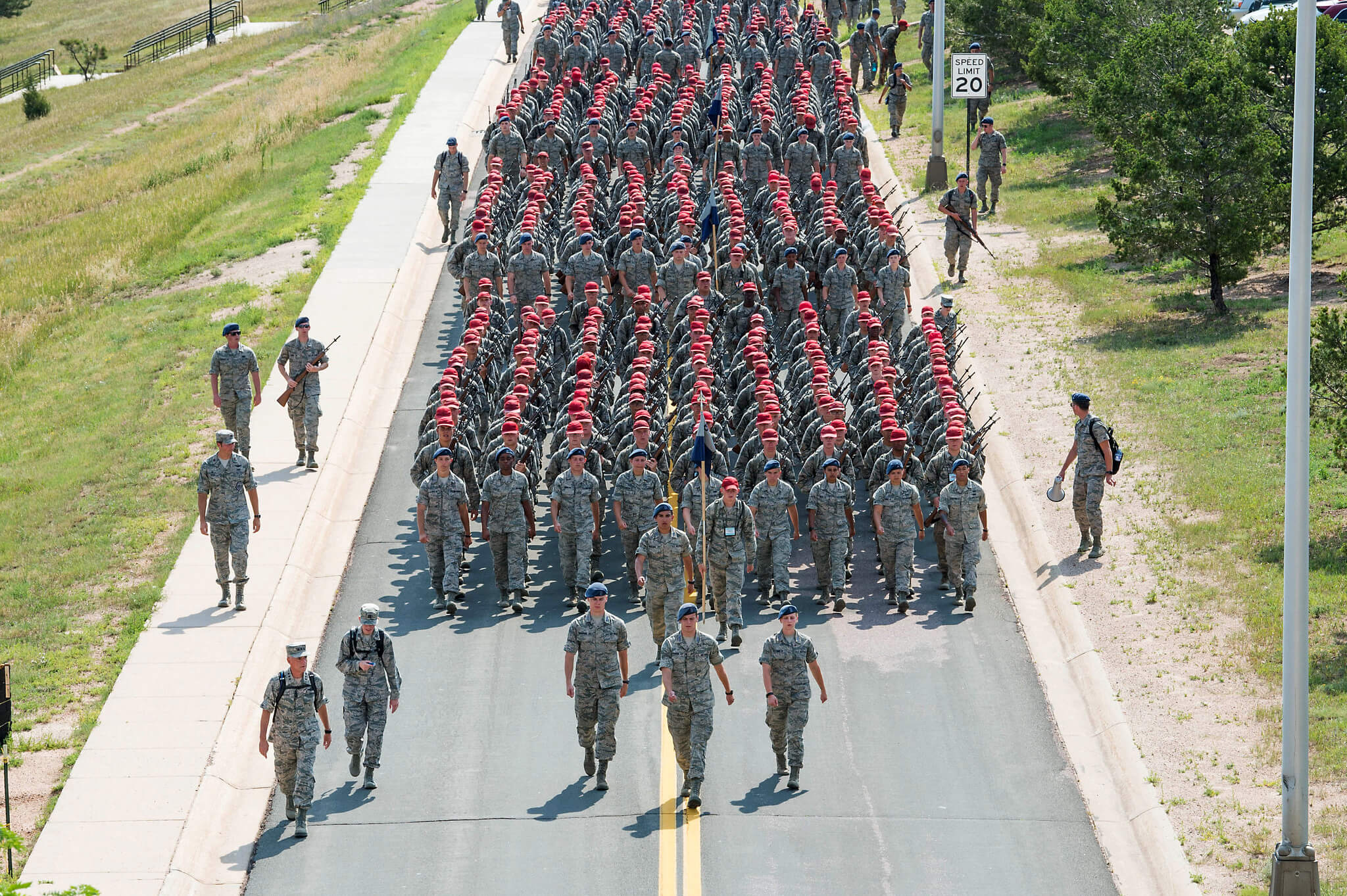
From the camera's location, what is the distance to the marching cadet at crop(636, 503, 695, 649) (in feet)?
56.5

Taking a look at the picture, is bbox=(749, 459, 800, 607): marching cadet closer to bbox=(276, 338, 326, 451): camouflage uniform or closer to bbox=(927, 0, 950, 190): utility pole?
bbox=(276, 338, 326, 451): camouflage uniform

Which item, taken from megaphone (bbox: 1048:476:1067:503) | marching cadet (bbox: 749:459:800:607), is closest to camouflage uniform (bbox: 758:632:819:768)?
marching cadet (bbox: 749:459:800:607)

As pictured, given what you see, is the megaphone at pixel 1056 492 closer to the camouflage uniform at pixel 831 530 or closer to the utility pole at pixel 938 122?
the camouflage uniform at pixel 831 530

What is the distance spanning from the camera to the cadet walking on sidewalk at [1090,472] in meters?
19.2

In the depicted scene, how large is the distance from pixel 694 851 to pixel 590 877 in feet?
2.83

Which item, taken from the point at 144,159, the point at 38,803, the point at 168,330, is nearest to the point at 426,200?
the point at 168,330

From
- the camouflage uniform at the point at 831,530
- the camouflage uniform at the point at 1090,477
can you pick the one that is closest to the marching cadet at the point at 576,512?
the camouflage uniform at the point at 831,530

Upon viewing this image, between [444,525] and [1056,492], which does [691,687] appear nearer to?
[444,525]

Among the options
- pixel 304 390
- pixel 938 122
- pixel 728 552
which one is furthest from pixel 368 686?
pixel 938 122

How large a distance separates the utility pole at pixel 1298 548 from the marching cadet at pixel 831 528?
6313 mm

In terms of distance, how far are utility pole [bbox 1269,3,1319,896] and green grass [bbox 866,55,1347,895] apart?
53 cm

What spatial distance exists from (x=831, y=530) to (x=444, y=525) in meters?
3.98

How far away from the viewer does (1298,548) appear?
12.7 meters

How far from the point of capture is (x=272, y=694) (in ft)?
47.7
